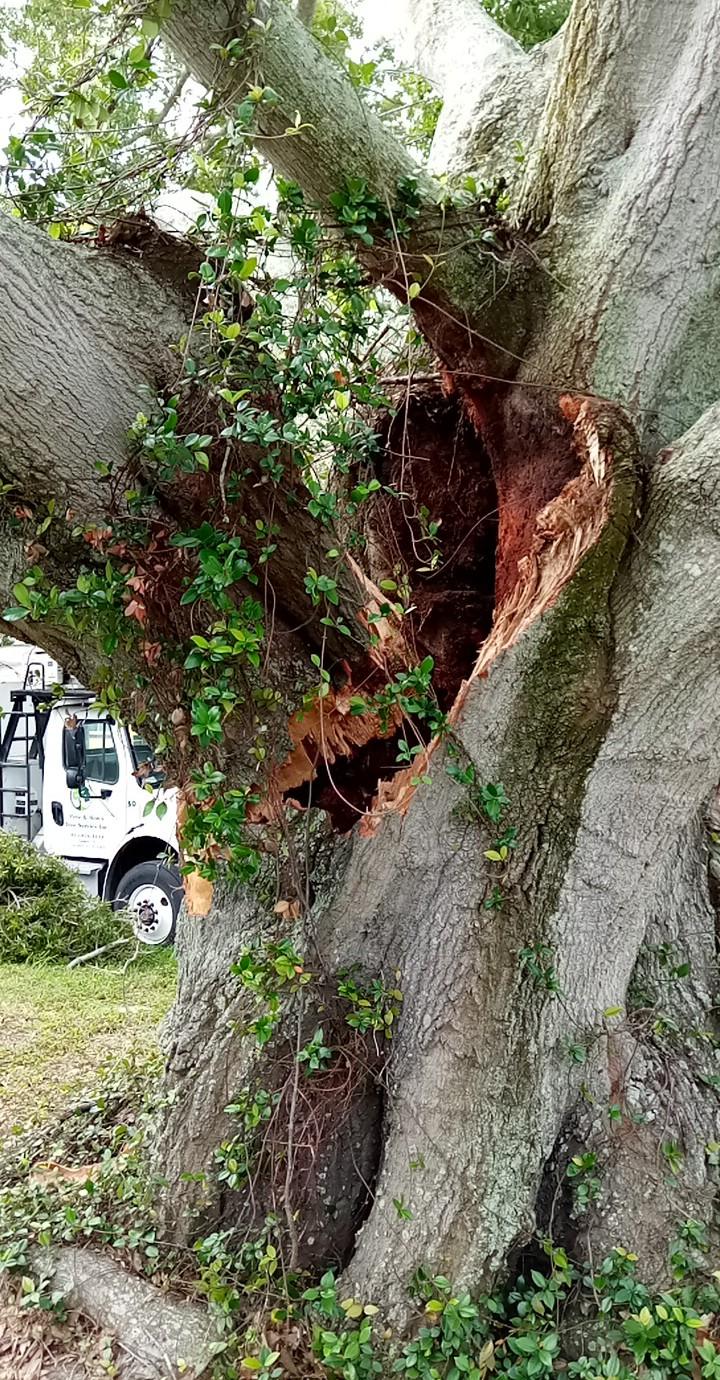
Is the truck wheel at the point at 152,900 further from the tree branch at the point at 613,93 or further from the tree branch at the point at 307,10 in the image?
the tree branch at the point at 613,93

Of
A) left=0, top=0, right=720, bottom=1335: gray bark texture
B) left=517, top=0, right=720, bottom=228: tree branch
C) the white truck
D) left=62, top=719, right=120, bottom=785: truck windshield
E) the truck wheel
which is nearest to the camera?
left=0, top=0, right=720, bottom=1335: gray bark texture

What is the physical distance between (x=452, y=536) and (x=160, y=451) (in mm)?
1352

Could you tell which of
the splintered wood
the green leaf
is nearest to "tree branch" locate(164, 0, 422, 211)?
the splintered wood

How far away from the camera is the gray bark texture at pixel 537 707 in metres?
2.61

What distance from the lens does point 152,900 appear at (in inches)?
362

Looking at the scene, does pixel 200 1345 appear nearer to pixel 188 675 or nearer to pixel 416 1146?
pixel 416 1146

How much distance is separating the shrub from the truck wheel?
0.22 meters

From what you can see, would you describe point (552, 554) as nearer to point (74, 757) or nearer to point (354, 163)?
point (354, 163)

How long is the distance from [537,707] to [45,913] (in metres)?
7.23

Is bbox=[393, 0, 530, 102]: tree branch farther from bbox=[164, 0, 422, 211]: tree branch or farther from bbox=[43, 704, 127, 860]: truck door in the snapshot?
bbox=[43, 704, 127, 860]: truck door

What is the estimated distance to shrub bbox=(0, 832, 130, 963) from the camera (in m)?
8.48

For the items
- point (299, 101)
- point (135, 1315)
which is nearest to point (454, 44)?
point (299, 101)

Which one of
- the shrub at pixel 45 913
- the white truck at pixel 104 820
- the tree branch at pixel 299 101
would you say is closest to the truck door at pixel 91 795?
the white truck at pixel 104 820

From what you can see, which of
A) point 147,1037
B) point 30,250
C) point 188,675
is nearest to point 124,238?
point 30,250
